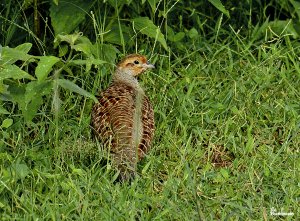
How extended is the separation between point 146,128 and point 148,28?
1.30 m

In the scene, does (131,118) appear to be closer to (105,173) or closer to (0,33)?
(105,173)

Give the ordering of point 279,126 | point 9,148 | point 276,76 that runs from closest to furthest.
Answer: point 9,148, point 279,126, point 276,76

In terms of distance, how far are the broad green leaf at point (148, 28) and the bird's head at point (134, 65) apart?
21 centimetres

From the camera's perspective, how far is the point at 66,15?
904 cm

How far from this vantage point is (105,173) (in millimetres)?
7836

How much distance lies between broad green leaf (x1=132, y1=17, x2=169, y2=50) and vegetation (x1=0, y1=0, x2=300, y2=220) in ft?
0.04

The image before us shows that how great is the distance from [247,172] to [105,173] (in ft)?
3.47

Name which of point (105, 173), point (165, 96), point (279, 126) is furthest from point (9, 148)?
point (279, 126)

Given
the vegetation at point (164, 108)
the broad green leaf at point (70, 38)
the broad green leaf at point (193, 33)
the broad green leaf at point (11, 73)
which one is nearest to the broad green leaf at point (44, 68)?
the vegetation at point (164, 108)

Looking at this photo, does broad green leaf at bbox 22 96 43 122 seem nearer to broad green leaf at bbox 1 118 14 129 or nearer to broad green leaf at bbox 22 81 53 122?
broad green leaf at bbox 22 81 53 122

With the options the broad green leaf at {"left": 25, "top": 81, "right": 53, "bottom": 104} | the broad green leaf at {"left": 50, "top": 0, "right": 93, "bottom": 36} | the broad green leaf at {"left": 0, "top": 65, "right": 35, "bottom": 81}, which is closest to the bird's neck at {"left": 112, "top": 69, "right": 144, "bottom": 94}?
the broad green leaf at {"left": 50, "top": 0, "right": 93, "bottom": 36}

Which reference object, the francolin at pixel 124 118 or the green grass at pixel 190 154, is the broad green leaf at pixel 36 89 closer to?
the green grass at pixel 190 154

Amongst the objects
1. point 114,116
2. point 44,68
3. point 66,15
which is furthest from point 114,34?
point 44,68

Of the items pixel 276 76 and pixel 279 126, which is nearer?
pixel 279 126
